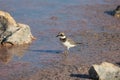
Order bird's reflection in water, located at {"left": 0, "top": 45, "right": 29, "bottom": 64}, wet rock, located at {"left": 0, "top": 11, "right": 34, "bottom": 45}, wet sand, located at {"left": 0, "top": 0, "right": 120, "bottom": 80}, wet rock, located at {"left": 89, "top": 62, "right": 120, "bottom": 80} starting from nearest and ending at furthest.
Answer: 1. wet rock, located at {"left": 89, "top": 62, "right": 120, "bottom": 80}
2. wet sand, located at {"left": 0, "top": 0, "right": 120, "bottom": 80}
3. bird's reflection in water, located at {"left": 0, "top": 45, "right": 29, "bottom": 64}
4. wet rock, located at {"left": 0, "top": 11, "right": 34, "bottom": 45}

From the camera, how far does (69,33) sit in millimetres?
19625

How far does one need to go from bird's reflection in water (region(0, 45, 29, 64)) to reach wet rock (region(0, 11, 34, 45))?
1.17ft

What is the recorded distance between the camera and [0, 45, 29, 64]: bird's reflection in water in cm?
1620

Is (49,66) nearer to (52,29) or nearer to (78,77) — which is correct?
(78,77)

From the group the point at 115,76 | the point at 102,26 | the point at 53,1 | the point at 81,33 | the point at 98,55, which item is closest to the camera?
the point at 115,76

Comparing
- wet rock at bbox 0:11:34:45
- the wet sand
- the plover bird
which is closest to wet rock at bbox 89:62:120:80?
the wet sand

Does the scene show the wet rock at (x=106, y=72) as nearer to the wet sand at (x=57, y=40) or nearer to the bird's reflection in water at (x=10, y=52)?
the wet sand at (x=57, y=40)

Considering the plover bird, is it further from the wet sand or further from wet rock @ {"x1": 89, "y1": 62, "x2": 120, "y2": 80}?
wet rock @ {"x1": 89, "y1": 62, "x2": 120, "y2": 80}

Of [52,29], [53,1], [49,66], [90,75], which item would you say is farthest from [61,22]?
[90,75]

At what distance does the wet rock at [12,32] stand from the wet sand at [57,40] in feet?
1.15

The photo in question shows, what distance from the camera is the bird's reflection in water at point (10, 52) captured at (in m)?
16.2

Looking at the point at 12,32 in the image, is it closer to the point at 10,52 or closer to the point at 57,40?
the point at 10,52

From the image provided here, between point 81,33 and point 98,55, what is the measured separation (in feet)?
10.1

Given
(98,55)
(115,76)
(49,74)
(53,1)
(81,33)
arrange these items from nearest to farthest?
(115,76) → (49,74) → (98,55) → (81,33) → (53,1)
